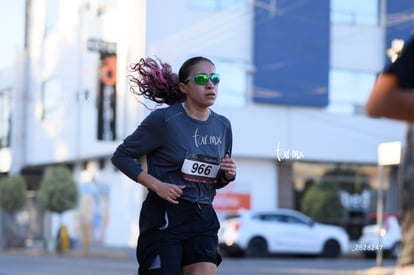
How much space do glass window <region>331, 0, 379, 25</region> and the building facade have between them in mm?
61

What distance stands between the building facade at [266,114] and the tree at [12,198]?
0.46m

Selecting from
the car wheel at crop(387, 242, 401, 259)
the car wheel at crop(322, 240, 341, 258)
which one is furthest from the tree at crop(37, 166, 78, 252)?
the car wheel at crop(387, 242, 401, 259)

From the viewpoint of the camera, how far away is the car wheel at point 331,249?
22.6 meters

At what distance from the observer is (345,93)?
85.2 feet

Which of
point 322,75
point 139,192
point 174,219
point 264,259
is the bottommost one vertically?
point 264,259

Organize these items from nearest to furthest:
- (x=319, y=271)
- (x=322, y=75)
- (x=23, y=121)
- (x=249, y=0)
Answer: (x=319, y=271) < (x=249, y=0) < (x=23, y=121) < (x=322, y=75)

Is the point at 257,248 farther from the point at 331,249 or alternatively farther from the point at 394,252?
the point at 394,252

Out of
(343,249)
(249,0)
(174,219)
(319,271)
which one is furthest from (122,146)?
(343,249)

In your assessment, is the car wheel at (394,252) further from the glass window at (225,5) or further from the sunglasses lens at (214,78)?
the sunglasses lens at (214,78)

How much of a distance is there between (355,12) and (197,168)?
21.7m

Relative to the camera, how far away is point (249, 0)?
1859 cm

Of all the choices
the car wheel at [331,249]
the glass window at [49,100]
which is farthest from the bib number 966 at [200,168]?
the car wheel at [331,249]

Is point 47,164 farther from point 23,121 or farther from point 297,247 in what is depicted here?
point 297,247

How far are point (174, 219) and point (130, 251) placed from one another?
60.9 ft
